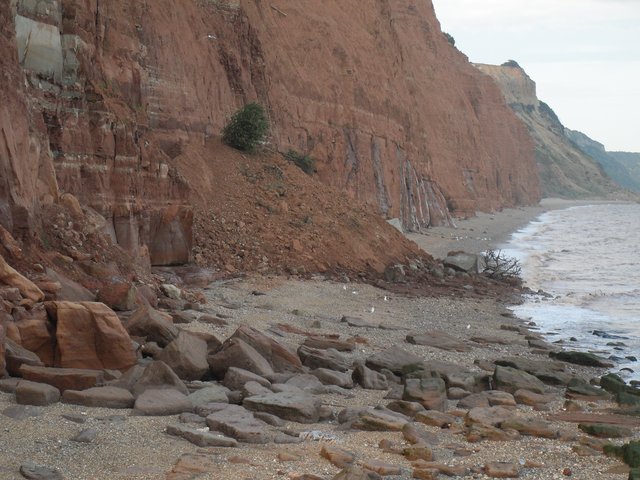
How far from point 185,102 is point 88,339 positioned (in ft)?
48.0

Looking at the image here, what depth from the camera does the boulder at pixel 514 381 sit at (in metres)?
11.7

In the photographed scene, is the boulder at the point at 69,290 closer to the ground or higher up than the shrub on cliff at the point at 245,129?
closer to the ground

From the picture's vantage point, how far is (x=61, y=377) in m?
8.85

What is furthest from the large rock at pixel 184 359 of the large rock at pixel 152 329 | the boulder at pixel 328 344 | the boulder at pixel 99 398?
the boulder at pixel 328 344

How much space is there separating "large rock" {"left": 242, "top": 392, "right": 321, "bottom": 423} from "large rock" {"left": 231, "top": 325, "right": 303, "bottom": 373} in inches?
78.2

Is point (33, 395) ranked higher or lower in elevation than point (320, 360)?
higher

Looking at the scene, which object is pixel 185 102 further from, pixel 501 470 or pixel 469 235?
pixel 469 235

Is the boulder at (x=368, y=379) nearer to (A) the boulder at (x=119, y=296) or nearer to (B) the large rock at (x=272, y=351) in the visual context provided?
(B) the large rock at (x=272, y=351)

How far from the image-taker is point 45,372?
8.90 metres

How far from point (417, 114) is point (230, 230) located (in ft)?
102

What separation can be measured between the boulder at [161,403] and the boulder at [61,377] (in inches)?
23.3

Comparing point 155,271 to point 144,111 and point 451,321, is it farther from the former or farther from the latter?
point 451,321

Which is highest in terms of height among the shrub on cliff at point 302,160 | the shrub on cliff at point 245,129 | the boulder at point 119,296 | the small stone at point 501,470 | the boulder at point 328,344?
the shrub on cliff at point 245,129

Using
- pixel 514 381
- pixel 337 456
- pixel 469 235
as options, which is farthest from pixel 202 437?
pixel 469 235
